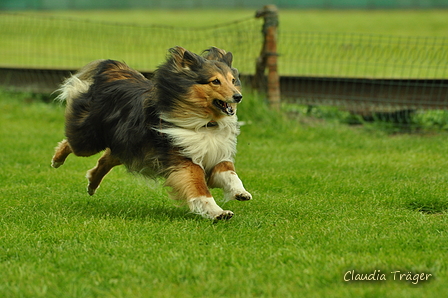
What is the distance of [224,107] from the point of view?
4805 millimetres

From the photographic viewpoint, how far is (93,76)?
18.9 ft

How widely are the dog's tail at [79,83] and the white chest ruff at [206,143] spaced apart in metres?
1.29

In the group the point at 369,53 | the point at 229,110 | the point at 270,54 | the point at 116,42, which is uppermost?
the point at 229,110

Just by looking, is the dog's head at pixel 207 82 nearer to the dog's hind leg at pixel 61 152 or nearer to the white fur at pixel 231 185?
the white fur at pixel 231 185

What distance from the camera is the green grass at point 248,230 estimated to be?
3299mm

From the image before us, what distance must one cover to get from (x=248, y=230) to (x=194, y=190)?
22.2 inches

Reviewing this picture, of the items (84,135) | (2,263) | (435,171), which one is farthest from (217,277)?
(435,171)

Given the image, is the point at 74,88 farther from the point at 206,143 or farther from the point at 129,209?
the point at 206,143

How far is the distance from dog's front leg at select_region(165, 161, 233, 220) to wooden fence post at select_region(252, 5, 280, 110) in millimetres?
4982

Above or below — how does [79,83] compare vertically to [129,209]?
above

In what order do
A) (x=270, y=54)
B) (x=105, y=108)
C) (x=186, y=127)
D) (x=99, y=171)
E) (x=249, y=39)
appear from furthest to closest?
(x=249, y=39) < (x=270, y=54) < (x=99, y=171) < (x=105, y=108) < (x=186, y=127)

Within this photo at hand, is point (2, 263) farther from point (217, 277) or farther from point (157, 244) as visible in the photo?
point (217, 277)

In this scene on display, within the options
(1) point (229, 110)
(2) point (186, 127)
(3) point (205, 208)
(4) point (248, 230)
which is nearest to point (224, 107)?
(1) point (229, 110)

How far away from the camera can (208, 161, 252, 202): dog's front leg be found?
4.73 m
